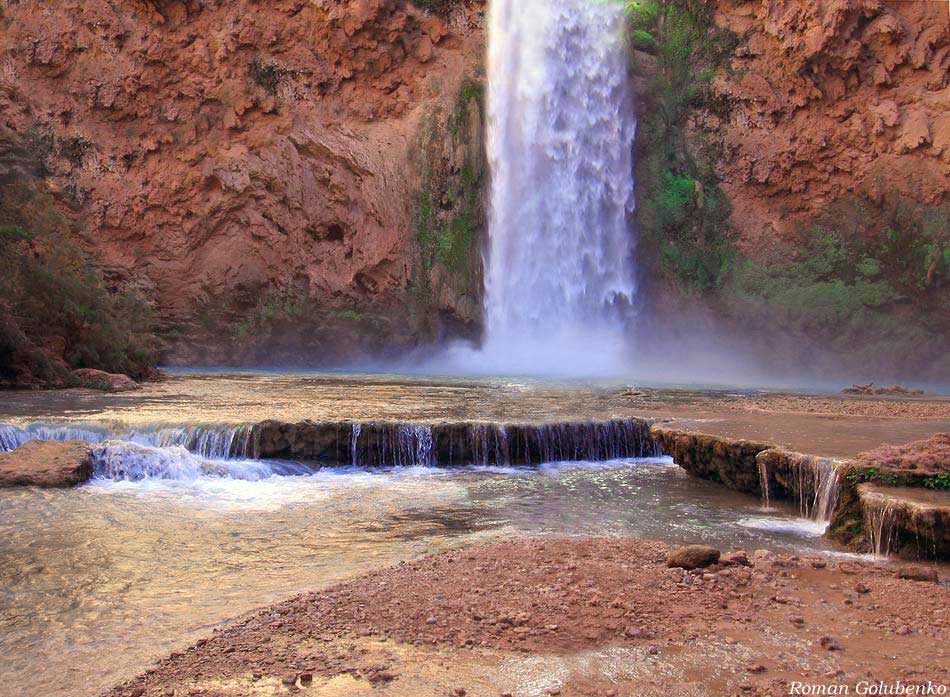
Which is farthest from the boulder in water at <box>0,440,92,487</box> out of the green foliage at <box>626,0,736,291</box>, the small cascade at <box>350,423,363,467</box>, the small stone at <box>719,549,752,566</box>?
the green foliage at <box>626,0,736,291</box>

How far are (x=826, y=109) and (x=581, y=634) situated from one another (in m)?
27.3

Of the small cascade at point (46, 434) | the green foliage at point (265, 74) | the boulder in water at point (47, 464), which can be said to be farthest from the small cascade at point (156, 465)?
the green foliage at point (265, 74)

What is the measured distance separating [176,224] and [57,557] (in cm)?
2169

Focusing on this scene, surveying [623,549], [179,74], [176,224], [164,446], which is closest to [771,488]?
[623,549]

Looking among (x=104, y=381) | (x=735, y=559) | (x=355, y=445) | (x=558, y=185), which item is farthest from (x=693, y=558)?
(x=558, y=185)

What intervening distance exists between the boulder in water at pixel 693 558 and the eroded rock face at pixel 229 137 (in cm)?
2231

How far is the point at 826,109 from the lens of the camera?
27609mm

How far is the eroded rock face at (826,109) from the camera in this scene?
25938 mm

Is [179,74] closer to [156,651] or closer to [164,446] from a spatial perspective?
[164,446]

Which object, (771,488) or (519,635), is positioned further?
(771,488)

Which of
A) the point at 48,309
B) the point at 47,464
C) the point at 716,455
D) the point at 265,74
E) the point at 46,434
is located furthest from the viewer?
the point at 265,74

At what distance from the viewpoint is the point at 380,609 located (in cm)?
478

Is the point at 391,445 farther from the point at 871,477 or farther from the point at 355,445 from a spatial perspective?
the point at 871,477

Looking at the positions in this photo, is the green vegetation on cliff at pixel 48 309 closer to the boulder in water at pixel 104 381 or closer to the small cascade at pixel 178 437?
the boulder in water at pixel 104 381
